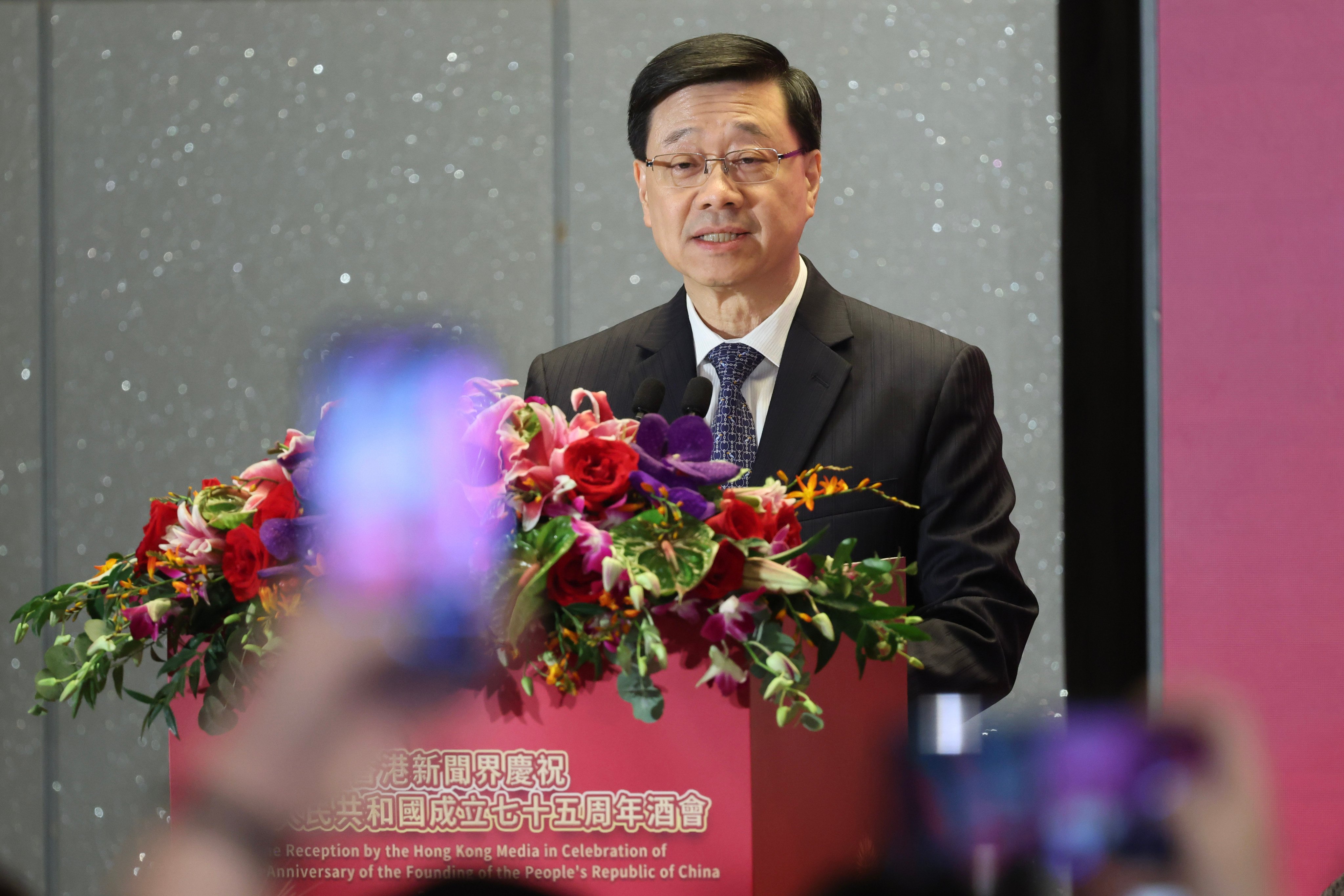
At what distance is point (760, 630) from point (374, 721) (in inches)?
8.8

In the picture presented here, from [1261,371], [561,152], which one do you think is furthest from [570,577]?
[1261,371]

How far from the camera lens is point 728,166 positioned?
5.01 feet

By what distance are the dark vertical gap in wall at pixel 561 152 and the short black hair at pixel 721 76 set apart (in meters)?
0.91

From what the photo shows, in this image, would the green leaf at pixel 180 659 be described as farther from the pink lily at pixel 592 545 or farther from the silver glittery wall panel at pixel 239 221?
the silver glittery wall panel at pixel 239 221

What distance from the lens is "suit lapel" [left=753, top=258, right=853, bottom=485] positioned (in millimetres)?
1539

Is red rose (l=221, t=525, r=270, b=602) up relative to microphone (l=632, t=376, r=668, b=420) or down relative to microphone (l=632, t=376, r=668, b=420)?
down

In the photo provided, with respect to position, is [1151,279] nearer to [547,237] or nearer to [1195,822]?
[547,237]

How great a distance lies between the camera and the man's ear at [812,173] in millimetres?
1604

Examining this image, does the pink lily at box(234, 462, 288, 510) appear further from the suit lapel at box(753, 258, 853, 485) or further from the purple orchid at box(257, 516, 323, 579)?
the suit lapel at box(753, 258, 853, 485)

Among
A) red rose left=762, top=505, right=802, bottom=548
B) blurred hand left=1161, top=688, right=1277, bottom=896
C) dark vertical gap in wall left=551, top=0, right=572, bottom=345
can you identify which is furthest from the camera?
dark vertical gap in wall left=551, top=0, right=572, bottom=345

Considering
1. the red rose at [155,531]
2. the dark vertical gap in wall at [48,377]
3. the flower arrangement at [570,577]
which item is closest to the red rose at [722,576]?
the flower arrangement at [570,577]

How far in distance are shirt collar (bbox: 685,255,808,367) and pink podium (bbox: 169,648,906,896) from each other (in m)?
0.95

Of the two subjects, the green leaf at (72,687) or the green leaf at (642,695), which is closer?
the green leaf at (642,695)

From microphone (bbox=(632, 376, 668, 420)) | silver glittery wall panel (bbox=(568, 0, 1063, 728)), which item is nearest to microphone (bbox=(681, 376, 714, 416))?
microphone (bbox=(632, 376, 668, 420))
